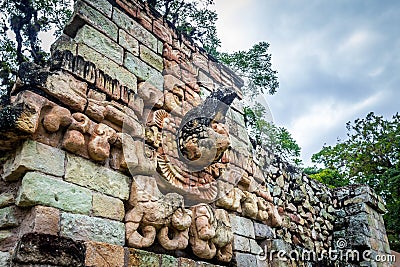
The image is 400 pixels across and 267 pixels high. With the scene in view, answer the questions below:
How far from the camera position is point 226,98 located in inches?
133

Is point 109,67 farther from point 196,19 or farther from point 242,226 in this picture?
point 196,19

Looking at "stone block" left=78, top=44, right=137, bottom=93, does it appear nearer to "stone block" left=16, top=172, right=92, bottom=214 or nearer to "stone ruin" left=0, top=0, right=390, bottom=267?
"stone ruin" left=0, top=0, right=390, bottom=267

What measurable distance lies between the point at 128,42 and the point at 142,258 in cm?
Result: 156

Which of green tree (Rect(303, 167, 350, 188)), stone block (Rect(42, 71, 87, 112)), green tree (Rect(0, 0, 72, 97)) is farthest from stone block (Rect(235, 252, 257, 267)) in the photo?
green tree (Rect(303, 167, 350, 188))

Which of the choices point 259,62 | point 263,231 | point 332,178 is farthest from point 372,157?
point 263,231

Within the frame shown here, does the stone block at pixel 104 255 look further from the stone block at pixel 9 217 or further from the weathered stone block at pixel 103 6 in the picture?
the weathered stone block at pixel 103 6

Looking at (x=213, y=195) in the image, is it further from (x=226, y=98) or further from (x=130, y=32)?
(x=130, y=32)

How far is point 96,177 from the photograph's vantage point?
2268 mm

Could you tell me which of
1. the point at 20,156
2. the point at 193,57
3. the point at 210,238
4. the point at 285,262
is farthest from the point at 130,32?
the point at 285,262

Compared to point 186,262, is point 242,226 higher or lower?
higher

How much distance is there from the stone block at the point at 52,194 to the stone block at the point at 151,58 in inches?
49.7

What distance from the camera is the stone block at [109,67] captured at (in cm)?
252

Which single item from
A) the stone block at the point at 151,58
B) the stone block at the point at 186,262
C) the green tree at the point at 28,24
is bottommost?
the stone block at the point at 186,262

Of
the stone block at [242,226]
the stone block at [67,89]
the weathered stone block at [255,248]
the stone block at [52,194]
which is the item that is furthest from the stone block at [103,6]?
the weathered stone block at [255,248]
